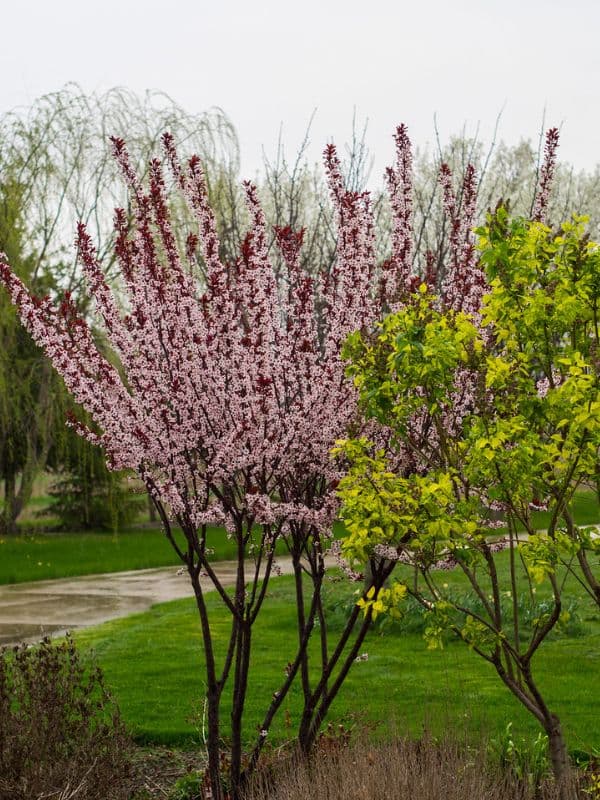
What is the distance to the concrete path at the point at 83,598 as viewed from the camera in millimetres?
11656

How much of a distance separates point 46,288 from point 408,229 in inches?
592

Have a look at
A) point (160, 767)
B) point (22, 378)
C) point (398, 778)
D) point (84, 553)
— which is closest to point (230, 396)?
point (398, 778)

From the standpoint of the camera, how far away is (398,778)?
4.47 metres

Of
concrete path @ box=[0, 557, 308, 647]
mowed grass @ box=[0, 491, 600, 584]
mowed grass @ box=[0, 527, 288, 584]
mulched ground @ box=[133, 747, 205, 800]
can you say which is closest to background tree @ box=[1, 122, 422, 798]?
mulched ground @ box=[133, 747, 205, 800]

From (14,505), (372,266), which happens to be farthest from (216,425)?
(14,505)

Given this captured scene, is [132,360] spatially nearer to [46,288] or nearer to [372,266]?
[372,266]

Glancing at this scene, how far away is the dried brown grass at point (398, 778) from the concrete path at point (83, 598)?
6299 mm

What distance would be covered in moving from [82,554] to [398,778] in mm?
15291

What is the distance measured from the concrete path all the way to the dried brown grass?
20.7 feet

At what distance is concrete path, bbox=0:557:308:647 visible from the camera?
38.2ft

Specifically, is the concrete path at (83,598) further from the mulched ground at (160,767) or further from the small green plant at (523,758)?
the small green plant at (523,758)

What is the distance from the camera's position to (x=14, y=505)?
22328 millimetres

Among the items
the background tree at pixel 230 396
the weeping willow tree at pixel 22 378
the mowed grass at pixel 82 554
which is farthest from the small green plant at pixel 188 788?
the weeping willow tree at pixel 22 378

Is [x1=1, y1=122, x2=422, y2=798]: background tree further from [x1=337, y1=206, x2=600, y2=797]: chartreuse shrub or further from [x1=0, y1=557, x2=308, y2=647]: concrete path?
[x1=0, y1=557, x2=308, y2=647]: concrete path
